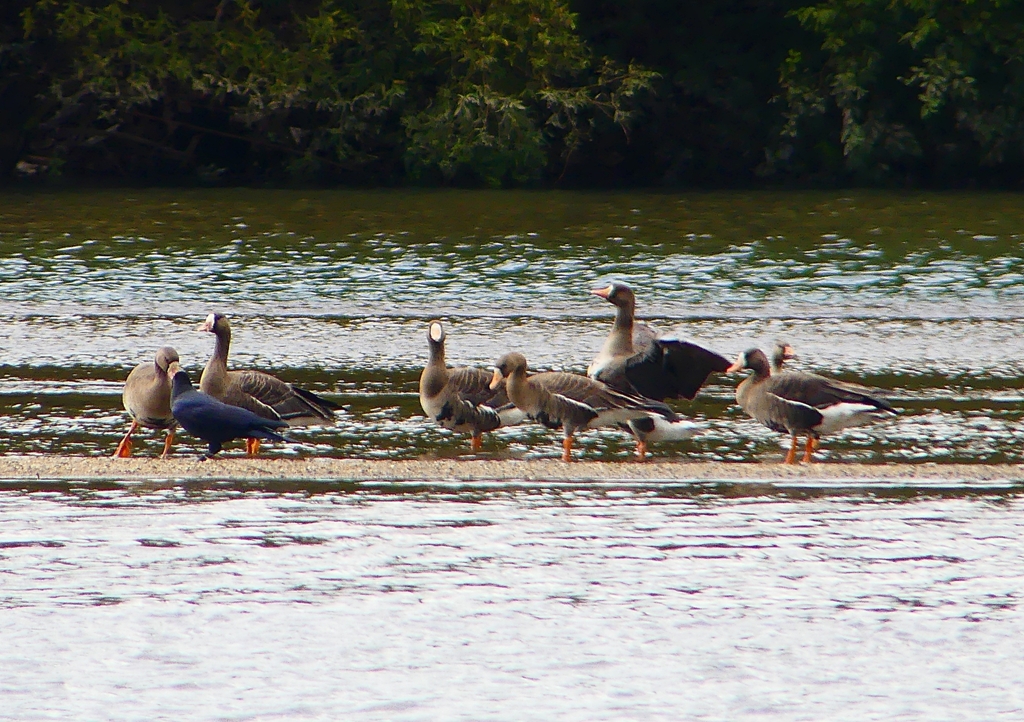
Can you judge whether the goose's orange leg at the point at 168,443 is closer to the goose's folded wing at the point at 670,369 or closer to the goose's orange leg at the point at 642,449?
the goose's orange leg at the point at 642,449

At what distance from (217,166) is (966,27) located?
47.7 ft

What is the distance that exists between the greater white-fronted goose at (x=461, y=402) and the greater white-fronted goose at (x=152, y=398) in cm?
148

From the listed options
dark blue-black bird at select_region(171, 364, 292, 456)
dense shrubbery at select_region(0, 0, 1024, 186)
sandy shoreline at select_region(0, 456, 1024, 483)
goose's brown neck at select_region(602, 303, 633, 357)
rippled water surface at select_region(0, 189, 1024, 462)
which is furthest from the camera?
dense shrubbery at select_region(0, 0, 1024, 186)

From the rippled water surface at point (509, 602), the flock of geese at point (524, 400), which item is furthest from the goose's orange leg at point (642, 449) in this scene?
the rippled water surface at point (509, 602)

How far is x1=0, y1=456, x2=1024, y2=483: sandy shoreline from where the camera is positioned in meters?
8.30

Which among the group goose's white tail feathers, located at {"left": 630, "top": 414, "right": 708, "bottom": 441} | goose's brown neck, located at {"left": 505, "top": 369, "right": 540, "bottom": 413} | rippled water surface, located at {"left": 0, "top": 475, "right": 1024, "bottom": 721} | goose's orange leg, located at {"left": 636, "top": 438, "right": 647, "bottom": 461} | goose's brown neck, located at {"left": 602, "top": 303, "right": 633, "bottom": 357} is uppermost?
goose's brown neck, located at {"left": 602, "top": 303, "right": 633, "bottom": 357}

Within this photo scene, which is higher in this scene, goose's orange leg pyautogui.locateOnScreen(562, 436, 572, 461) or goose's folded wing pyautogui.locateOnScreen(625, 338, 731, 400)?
goose's folded wing pyautogui.locateOnScreen(625, 338, 731, 400)

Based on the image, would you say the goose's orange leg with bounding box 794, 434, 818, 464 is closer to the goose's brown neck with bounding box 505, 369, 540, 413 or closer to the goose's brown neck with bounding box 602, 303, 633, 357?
the goose's brown neck with bounding box 505, 369, 540, 413

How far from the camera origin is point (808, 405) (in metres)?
9.02

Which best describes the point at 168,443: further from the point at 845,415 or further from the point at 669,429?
the point at 845,415

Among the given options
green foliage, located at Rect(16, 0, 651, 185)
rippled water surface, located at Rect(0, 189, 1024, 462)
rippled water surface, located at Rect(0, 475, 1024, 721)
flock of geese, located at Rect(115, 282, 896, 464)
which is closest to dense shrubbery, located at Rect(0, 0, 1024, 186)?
green foliage, located at Rect(16, 0, 651, 185)

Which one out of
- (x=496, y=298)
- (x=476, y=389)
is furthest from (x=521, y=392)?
(x=496, y=298)

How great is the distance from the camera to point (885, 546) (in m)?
6.96

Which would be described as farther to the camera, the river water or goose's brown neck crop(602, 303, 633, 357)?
goose's brown neck crop(602, 303, 633, 357)
